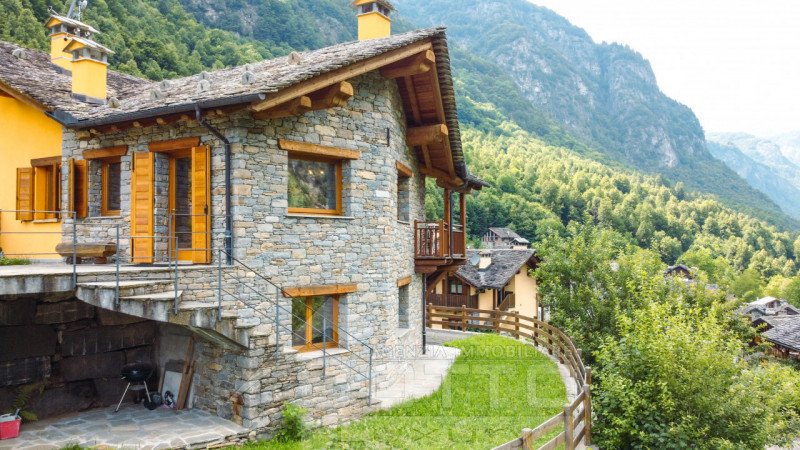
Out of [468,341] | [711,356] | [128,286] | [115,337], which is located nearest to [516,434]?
[711,356]

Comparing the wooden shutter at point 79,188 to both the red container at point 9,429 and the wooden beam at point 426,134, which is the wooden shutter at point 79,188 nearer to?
the red container at point 9,429

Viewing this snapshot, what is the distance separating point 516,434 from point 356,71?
6.82 m

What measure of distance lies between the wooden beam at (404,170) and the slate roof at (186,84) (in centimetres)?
154

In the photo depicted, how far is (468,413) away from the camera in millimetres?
10516

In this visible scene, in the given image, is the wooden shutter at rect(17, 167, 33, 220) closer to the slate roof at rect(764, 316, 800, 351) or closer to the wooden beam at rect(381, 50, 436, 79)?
the wooden beam at rect(381, 50, 436, 79)

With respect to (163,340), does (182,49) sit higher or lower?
higher

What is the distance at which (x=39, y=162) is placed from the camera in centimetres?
1188

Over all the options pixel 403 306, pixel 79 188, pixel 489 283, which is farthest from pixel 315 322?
pixel 489 283

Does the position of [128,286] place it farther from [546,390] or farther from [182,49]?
[182,49]

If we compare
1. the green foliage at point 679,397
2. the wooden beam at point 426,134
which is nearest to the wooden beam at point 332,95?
the wooden beam at point 426,134

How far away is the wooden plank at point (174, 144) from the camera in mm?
9633

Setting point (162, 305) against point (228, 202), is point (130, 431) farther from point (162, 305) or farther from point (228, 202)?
point (228, 202)

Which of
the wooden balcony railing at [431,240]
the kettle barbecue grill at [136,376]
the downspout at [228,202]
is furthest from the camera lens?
the wooden balcony railing at [431,240]

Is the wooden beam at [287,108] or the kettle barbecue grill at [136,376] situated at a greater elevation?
the wooden beam at [287,108]
